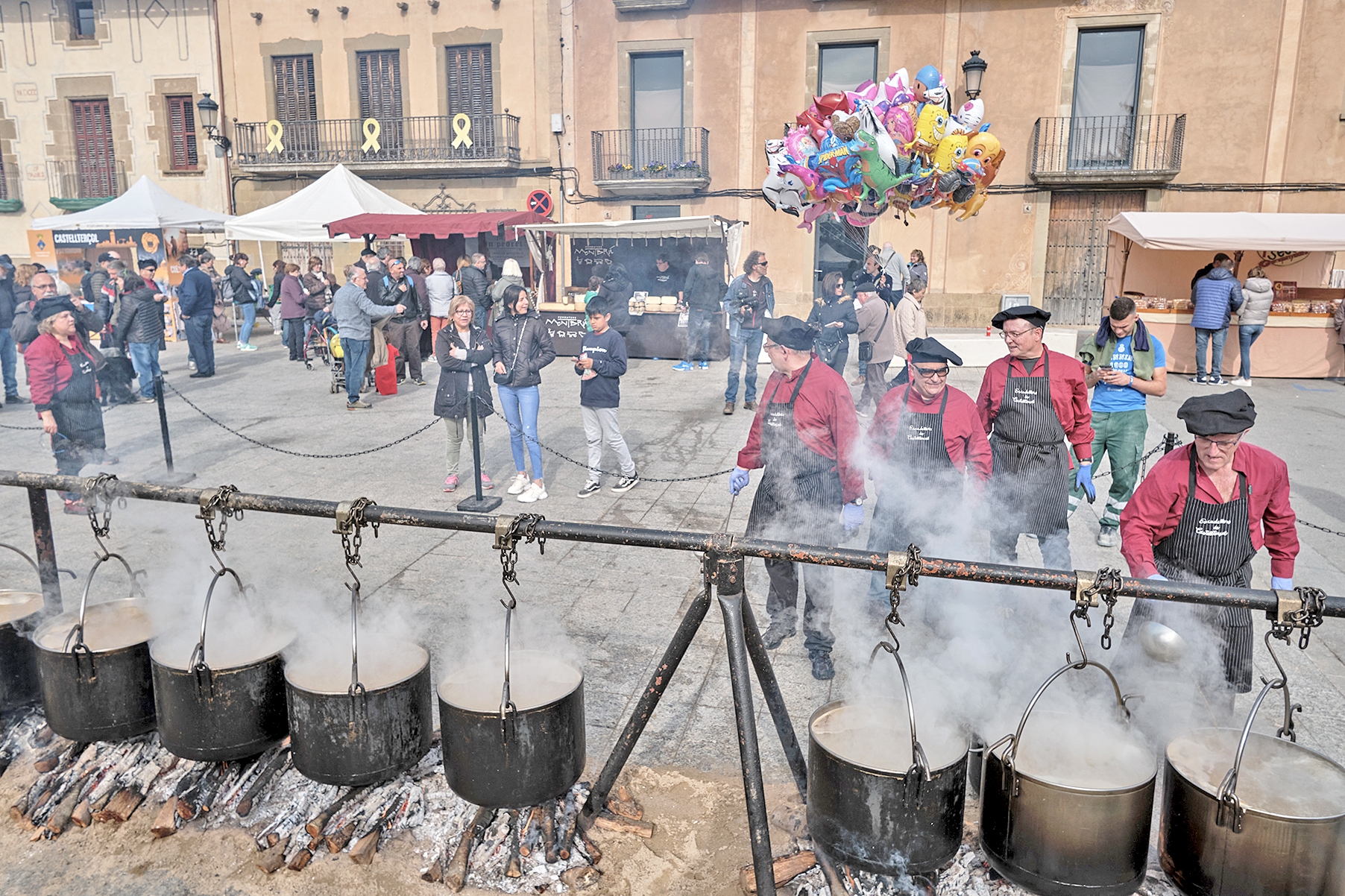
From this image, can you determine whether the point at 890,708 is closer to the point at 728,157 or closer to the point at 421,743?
the point at 421,743

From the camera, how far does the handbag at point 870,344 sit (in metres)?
10.5

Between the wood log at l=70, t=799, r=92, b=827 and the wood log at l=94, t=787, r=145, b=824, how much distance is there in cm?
3

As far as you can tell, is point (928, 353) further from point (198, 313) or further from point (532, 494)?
point (198, 313)

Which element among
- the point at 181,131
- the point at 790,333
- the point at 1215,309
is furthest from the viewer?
the point at 181,131

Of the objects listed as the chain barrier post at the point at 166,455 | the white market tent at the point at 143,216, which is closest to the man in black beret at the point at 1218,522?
the chain barrier post at the point at 166,455

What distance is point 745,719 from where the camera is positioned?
275 centimetres

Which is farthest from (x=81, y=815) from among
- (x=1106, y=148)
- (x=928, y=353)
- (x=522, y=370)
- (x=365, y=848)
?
(x=1106, y=148)

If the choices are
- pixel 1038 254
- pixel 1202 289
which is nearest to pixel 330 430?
pixel 1202 289

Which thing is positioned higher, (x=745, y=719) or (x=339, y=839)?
(x=745, y=719)

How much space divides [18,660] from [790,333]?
3.84m

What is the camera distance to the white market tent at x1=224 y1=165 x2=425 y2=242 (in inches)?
636

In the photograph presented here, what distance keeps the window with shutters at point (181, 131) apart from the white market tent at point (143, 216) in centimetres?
579

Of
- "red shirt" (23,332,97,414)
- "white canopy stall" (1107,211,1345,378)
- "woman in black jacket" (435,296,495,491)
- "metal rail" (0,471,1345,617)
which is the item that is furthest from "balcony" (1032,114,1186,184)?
"metal rail" (0,471,1345,617)

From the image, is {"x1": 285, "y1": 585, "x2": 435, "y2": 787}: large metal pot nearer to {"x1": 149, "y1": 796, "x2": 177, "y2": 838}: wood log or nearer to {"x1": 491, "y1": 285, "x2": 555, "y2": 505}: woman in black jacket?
{"x1": 149, "y1": 796, "x2": 177, "y2": 838}: wood log
